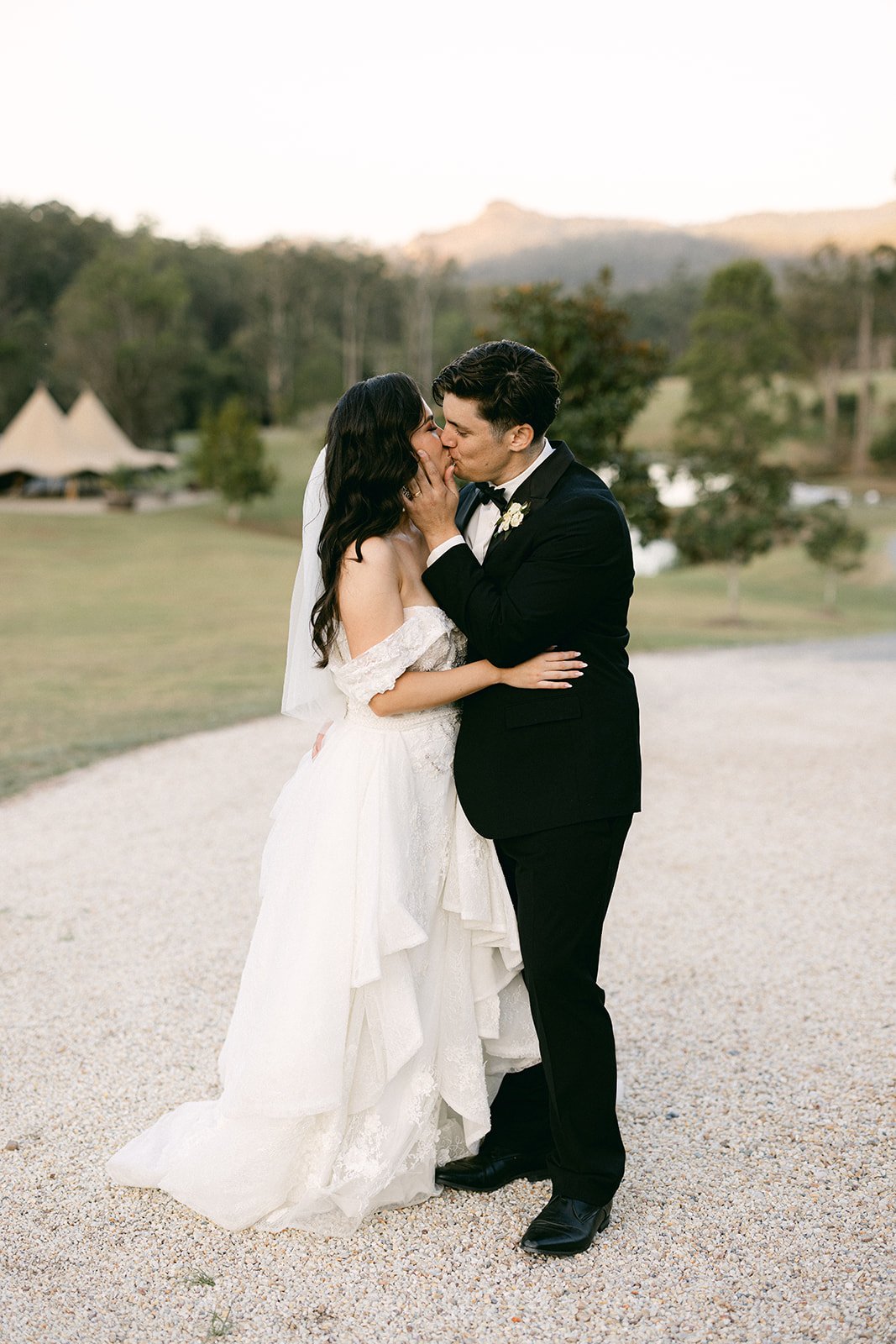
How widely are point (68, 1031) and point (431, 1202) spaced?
6.54 ft

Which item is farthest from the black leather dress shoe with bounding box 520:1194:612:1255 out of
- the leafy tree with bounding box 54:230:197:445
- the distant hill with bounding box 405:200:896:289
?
the distant hill with bounding box 405:200:896:289

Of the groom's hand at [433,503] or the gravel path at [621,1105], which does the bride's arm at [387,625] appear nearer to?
the groom's hand at [433,503]

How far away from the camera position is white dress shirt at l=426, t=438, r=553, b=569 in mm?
3279

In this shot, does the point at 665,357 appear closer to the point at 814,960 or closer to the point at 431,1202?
the point at 814,960

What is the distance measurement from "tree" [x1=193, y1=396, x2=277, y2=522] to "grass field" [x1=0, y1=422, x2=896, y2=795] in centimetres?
146

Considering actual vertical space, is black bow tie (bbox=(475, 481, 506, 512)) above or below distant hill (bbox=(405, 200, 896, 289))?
below

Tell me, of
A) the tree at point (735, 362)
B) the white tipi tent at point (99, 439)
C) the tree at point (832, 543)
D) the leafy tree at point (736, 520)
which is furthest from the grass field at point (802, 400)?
the leafy tree at point (736, 520)

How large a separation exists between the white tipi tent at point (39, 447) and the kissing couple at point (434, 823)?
4983cm

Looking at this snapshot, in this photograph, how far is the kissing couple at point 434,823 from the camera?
3160 mm

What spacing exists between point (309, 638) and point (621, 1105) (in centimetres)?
209

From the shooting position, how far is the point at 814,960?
587 centimetres

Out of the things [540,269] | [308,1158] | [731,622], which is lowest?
[731,622]

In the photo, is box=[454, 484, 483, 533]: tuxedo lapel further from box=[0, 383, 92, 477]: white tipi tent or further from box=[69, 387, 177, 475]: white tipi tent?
box=[69, 387, 177, 475]: white tipi tent

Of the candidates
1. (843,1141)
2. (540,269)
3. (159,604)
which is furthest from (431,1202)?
(540,269)
